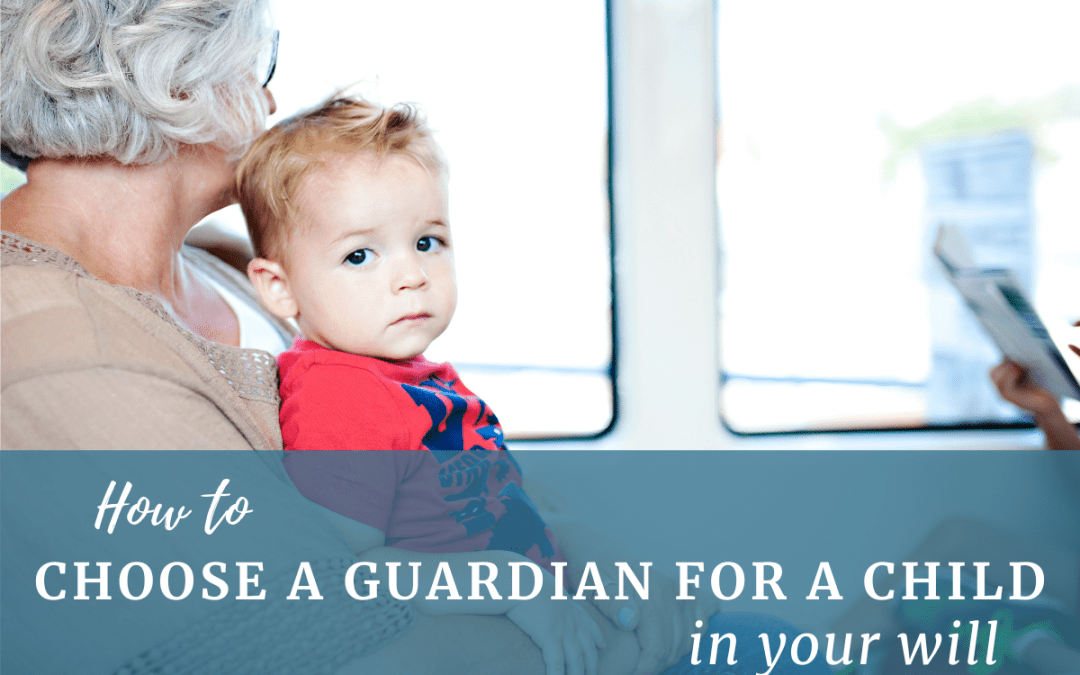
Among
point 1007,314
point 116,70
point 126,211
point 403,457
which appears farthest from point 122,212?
point 1007,314

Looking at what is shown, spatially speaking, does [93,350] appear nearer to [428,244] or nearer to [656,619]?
[428,244]

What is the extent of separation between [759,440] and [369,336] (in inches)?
49.0

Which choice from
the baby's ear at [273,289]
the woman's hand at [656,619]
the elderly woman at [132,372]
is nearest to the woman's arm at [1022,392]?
the woman's hand at [656,619]

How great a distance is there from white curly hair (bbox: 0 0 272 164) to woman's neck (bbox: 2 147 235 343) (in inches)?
1.2

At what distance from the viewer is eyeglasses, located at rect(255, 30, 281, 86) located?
899mm

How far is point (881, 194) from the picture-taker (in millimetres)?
1888

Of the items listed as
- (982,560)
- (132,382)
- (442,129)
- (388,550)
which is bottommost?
(982,560)

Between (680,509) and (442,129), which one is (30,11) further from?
(680,509)

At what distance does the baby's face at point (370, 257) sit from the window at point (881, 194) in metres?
1.09

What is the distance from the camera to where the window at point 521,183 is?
1.64 meters

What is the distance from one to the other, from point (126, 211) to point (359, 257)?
29 centimetres

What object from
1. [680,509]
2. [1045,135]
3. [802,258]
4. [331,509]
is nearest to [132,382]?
[331,509]

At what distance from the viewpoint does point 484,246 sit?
5.68 ft

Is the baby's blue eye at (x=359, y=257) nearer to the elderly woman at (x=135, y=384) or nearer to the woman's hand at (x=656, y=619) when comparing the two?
the elderly woman at (x=135, y=384)
